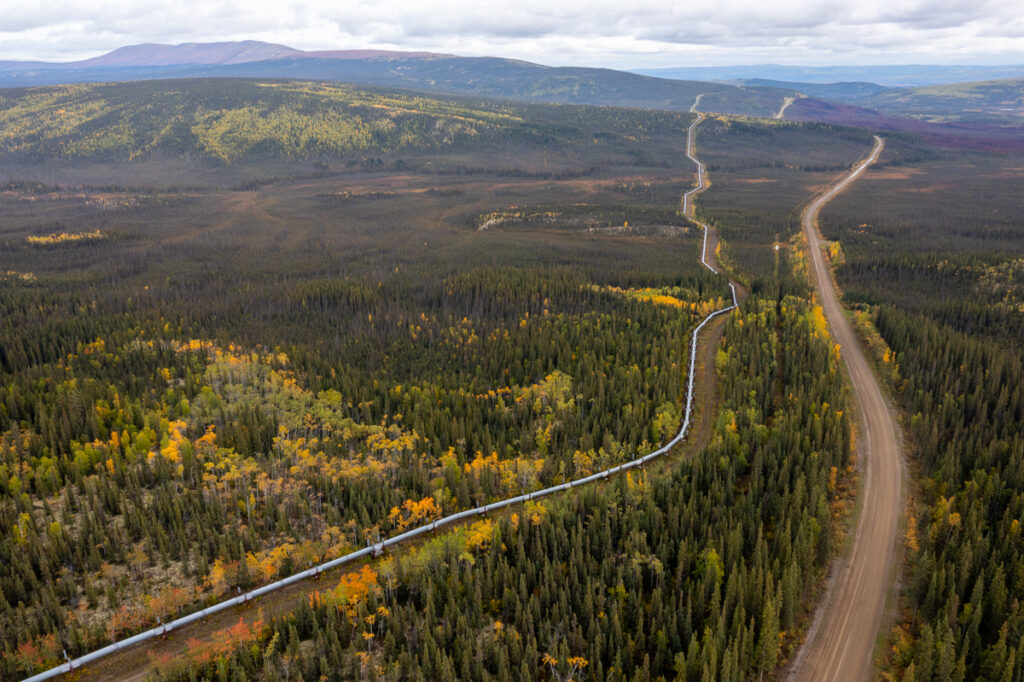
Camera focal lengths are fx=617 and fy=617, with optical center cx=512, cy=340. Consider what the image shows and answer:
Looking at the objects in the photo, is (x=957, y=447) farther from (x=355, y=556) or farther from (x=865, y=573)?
(x=355, y=556)

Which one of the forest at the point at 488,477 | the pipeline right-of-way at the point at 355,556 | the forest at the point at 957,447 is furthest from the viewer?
the forest at the point at 488,477

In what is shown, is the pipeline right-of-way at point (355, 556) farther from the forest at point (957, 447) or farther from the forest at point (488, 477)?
the forest at point (957, 447)

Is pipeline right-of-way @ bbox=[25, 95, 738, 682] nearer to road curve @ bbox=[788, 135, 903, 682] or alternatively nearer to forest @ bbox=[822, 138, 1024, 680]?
road curve @ bbox=[788, 135, 903, 682]

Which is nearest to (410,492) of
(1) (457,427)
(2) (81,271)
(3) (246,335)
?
(1) (457,427)

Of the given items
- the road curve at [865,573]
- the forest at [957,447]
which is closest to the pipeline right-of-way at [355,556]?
the road curve at [865,573]

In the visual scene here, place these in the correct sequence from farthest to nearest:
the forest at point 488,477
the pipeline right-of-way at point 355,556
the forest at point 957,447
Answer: the forest at point 488,477 < the forest at point 957,447 < the pipeline right-of-way at point 355,556

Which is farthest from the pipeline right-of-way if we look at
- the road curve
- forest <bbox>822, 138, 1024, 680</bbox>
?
forest <bbox>822, 138, 1024, 680</bbox>

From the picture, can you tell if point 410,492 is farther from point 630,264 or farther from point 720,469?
point 630,264

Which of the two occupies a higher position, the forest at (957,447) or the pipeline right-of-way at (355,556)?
the forest at (957,447)

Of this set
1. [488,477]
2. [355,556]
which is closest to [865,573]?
[488,477]
